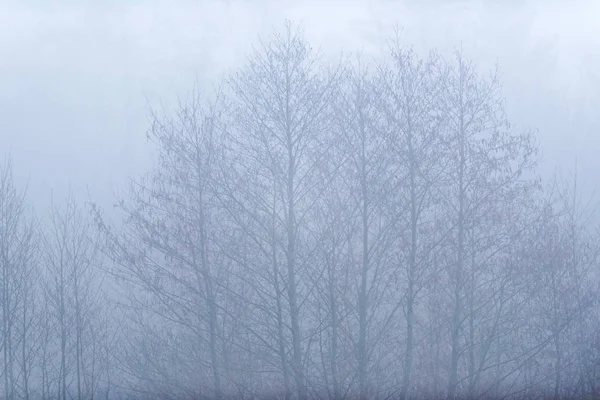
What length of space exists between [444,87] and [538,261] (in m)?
3.27

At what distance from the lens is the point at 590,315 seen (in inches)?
551

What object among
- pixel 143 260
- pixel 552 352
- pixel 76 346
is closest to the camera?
pixel 143 260

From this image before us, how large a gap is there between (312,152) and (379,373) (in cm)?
349

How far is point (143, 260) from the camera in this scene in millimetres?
10039

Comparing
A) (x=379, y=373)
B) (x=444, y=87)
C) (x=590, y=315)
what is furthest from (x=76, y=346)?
(x=590, y=315)

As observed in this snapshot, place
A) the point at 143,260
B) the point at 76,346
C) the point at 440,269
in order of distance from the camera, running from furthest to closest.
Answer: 1. the point at 76,346
2. the point at 440,269
3. the point at 143,260

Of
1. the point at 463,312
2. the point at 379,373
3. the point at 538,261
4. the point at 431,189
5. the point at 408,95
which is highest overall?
the point at 408,95

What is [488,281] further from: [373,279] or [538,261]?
[373,279]

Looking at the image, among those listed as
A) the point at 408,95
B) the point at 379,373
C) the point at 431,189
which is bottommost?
the point at 379,373

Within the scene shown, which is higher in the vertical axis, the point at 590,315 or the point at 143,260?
the point at 143,260

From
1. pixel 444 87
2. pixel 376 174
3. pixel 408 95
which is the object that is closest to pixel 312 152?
pixel 376 174

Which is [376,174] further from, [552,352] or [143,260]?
[552,352]

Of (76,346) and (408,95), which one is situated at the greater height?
(408,95)

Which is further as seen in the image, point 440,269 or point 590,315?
point 590,315
